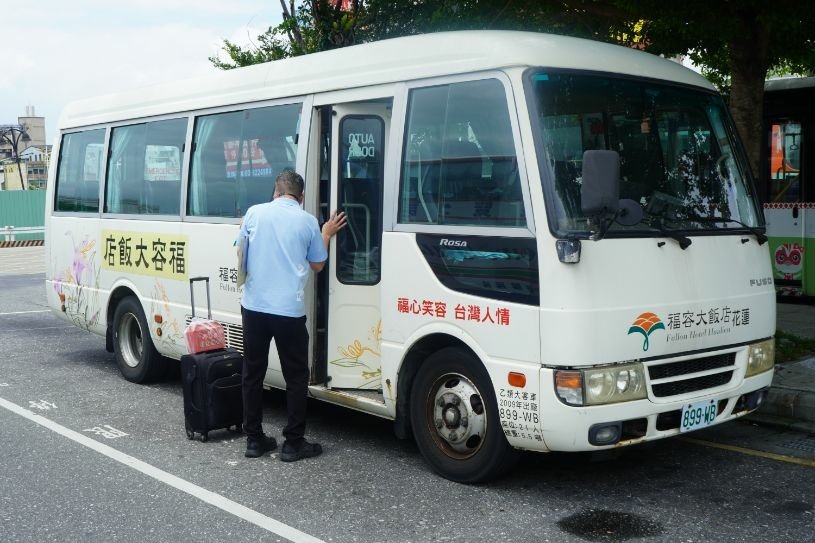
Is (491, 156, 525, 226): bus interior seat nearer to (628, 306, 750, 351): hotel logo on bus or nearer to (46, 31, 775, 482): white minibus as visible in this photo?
(46, 31, 775, 482): white minibus

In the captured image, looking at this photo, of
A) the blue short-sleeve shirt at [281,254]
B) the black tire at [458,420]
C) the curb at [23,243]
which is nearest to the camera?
the black tire at [458,420]

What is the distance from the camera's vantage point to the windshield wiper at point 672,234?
17.4ft

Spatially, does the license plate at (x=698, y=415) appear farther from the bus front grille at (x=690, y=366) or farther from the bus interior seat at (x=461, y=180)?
the bus interior seat at (x=461, y=180)

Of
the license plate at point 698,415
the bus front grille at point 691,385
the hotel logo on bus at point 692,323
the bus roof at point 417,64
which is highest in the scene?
the bus roof at point 417,64

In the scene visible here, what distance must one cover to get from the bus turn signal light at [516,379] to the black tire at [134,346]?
4509 mm

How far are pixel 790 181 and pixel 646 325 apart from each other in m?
9.01

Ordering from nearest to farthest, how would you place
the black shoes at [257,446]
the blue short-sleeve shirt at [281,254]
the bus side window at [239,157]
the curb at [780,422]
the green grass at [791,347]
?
the blue short-sleeve shirt at [281,254] < the black shoes at [257,446] < the curb at [780,422] < the bus side window at [239,157] < the green grass at [791,347]

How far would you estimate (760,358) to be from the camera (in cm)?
585

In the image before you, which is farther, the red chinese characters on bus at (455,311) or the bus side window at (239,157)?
the bus side window at (239,157)

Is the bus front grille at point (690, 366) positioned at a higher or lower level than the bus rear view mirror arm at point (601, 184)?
lower

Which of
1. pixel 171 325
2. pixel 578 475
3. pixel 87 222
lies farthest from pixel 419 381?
pixel 87 222

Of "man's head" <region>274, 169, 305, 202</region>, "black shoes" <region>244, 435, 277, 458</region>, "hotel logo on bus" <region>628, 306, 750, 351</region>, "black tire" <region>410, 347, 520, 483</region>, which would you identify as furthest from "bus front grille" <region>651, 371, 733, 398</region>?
"black shoes" <region>244, 435, 277, 458</region>

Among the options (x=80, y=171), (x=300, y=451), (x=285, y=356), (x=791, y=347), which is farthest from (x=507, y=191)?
(x=80, y=171)

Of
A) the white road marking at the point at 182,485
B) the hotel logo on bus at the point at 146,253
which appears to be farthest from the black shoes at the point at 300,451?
the hotel logo on bus at the point at 146,253
